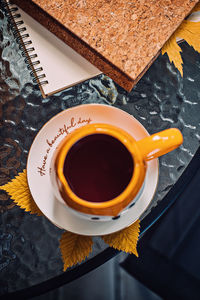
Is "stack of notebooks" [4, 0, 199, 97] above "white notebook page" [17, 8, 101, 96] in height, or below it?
above

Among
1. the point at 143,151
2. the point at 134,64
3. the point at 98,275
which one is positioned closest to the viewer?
the point at 143,151

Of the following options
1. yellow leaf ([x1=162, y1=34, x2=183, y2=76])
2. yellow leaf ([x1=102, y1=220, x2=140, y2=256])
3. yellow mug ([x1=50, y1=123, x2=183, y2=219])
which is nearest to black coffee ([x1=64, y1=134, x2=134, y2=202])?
yellow mug ([x1=50, y1=123, x2=183, y2=219])

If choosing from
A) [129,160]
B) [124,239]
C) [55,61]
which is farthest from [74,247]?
[55,61]

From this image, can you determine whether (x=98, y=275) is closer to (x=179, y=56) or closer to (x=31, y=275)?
(x=31, y=275)

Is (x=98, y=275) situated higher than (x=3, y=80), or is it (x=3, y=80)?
(x=3, y=80)

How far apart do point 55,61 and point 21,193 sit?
277 millimetres

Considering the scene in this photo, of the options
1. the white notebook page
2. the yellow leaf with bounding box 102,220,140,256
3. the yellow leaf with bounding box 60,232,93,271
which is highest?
the white notebook page

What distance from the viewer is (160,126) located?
2.04 ft

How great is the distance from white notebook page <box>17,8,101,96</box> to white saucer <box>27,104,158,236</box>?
0.08m

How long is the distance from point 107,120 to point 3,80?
26 centimetres

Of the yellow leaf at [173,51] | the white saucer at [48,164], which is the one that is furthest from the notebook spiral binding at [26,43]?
the yellow leaf at [173,51]

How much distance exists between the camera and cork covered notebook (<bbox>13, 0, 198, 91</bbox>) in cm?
54

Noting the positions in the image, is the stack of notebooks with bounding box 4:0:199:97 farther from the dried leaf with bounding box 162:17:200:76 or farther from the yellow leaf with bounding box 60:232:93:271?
the yellow leaf with bounding box 60:232:93:271

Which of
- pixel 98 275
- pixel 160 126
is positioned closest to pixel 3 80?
pixel 160 126
